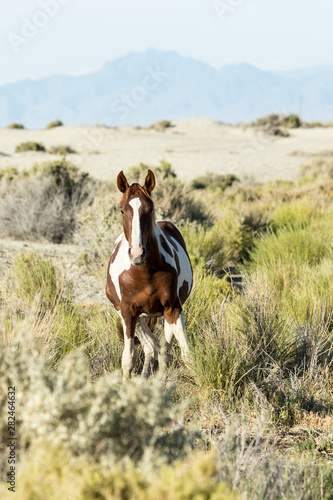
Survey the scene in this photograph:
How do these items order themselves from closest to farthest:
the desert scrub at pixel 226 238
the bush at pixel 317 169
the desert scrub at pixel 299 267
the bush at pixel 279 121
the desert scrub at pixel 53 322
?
the desert scrub at pixel 53 322 < the desert scrub at pixel 299 267 < the desert scrub at pixel 226 238 < the bush at pixel 317 169 < the bush at pixel 279 121

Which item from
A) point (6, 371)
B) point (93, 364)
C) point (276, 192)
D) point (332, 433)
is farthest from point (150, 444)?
point (276, 192)

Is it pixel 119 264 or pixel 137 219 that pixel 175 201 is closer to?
pixel 119 264

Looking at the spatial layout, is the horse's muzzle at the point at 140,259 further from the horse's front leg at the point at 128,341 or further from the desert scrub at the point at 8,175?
the desert scrub at the point at 8,175

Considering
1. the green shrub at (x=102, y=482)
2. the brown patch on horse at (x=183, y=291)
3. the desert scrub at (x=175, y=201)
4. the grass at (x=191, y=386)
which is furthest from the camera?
the desert scrub at (x=175, y=201)

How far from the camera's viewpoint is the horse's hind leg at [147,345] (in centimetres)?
469

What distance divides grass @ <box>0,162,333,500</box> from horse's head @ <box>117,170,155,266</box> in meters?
0.85

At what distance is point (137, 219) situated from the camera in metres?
3.77

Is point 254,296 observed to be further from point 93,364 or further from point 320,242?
point 320,242

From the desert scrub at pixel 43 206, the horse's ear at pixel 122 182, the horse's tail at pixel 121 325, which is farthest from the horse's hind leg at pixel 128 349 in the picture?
the desert scrub at pixel 43 206

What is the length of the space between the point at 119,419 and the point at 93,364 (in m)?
2.53

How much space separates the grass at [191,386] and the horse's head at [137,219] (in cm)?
85

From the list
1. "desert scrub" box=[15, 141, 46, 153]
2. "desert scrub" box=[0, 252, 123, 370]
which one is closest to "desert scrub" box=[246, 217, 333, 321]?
"desert scrub" box=[0, 252, 123, 370]

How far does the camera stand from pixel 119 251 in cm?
452

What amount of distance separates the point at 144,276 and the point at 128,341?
2.07 ft
